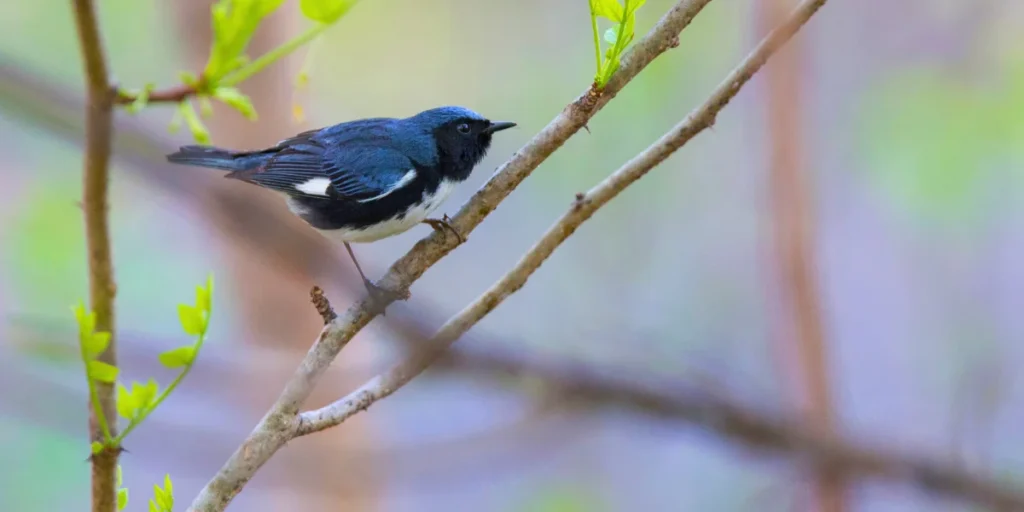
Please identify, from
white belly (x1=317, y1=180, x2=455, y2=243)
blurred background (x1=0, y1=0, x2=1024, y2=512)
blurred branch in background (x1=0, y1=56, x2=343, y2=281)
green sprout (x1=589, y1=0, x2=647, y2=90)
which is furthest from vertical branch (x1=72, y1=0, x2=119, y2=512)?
blurred background (x1=0, y1=0, x2=1024, y2=512)

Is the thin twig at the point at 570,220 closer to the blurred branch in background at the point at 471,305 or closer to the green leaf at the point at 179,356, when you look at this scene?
the blurred branch in background at the point at 471,305

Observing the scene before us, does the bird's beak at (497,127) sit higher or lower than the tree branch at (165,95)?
higher

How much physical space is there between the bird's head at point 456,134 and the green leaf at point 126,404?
124cm

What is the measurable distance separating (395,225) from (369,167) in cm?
21

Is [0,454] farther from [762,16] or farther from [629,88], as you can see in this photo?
[762,16]

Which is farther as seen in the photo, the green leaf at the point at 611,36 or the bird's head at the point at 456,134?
the bird's head at the point at 456,134

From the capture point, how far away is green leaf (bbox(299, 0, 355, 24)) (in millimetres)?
847

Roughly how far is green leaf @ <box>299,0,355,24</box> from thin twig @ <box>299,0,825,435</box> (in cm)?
38

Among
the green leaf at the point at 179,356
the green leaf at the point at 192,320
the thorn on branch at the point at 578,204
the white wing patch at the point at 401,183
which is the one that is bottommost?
the green leaf at the point at 179,356

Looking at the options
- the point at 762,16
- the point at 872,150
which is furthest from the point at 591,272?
the point at 762,16

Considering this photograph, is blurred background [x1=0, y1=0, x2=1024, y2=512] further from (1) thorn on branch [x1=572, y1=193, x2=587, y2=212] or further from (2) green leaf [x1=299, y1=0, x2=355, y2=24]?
(2) green leaf [x1=299, y1=0, x2=355, y2=24]

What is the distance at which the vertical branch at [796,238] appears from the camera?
2473mm

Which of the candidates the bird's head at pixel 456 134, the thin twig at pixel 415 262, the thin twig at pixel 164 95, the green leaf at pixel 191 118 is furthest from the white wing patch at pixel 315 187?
the thin twig at pixel 164 95

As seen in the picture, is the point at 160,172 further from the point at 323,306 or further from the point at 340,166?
the point at 340,166
